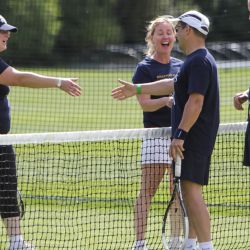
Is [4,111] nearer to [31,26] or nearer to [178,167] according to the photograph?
[178,167]

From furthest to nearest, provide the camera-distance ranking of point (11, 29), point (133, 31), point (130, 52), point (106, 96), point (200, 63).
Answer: point (106, 96), point (130, 52), point (133, 31), point (11, 29), point (200, 63)

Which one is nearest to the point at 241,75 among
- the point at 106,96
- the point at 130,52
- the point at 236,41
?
the point at 106,96

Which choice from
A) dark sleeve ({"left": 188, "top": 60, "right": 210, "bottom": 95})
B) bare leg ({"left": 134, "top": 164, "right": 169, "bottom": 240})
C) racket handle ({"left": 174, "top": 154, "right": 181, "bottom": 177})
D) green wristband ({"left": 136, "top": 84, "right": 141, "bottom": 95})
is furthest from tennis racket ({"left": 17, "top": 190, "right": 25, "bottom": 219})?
dark sleeve ({"left": 188, "top": 60, "right": 210, "bottom": 95})

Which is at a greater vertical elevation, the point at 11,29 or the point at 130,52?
the point at 11,29

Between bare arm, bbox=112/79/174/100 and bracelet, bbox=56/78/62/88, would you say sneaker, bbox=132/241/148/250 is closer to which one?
bare arm, bbox=112/79/174/100

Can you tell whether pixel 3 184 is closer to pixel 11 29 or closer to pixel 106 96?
pixel 11 29

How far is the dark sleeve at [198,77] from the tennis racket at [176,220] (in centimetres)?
56

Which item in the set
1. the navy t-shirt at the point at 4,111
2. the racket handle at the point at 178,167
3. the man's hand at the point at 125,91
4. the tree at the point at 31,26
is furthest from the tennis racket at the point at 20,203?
the tree at the point at 31,26

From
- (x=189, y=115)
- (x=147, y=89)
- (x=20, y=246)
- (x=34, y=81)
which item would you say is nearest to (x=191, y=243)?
(x=189, y=115)

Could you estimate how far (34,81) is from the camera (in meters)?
7.32

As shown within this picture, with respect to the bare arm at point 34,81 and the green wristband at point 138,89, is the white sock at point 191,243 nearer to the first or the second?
the green wristband at point 138,89

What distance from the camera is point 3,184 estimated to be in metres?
7.76

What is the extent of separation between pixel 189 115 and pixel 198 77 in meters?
0.29

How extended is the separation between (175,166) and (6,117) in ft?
4.99
